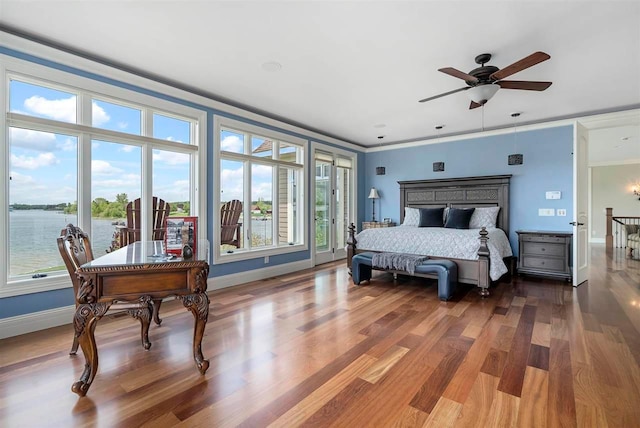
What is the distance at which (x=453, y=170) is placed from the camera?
20.5 ft

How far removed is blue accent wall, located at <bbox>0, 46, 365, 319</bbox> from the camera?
275 centimetres

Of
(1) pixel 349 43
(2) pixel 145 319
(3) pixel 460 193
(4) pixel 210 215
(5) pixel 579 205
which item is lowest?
(2) pixel 145 319

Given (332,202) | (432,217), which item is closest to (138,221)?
(332,202)

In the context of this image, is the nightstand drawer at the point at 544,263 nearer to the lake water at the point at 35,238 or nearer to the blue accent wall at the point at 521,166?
the blue accent wall at the point at 521,166

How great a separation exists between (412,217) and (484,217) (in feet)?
4.30

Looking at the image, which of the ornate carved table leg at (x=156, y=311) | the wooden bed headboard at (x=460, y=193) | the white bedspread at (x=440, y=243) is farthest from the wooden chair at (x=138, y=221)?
the wooden bed headboard at (x=460, y=193)

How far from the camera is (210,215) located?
4250 mm

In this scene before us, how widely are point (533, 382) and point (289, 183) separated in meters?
4.44

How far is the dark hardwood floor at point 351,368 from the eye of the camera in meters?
1.66

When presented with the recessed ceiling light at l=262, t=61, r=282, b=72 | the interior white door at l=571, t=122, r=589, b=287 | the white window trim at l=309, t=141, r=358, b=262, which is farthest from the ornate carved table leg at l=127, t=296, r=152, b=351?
the interior white door at l=571, t=122, r=589, b=287

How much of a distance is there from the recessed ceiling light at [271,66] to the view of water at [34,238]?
252 cm

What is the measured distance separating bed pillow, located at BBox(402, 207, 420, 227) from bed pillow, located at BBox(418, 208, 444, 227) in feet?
0.69

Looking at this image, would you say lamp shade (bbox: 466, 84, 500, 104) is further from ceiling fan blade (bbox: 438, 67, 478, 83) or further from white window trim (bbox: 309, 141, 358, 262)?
white window trim (bbox: 309, 141, 358, 262)

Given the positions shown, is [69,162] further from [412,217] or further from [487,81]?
[412,217]
